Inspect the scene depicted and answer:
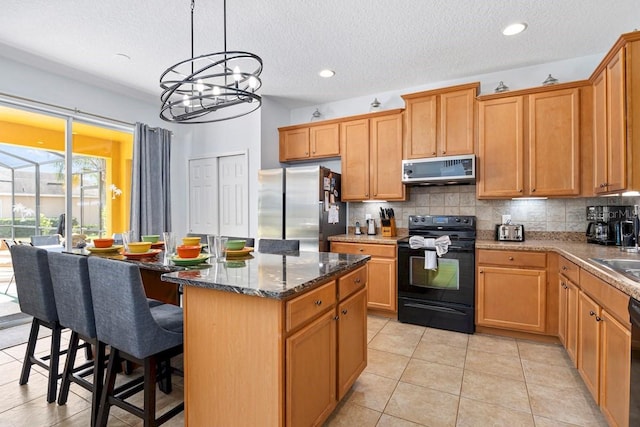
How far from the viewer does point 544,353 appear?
273 centimetres

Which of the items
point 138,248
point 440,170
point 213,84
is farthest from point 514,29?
point 138,248

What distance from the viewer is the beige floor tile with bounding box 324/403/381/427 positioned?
1.83 meters

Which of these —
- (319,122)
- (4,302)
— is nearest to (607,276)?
(319,122)

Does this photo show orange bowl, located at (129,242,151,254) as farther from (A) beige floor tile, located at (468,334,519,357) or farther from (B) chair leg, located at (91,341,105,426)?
(A) beige floor tile, located at (468,334,519,357)

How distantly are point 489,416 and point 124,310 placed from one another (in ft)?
6.97

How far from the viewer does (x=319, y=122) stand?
4.24m

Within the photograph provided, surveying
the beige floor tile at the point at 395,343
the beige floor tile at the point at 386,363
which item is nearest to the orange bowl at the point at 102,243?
the beige floor tile at the point at 386,363

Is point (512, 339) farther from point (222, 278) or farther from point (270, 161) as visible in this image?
point (270, 161)

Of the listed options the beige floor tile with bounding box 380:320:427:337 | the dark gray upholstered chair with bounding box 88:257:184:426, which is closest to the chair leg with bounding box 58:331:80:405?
the dark gray upholstered chair with bounding box 88:257:184:426

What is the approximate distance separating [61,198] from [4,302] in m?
1.24

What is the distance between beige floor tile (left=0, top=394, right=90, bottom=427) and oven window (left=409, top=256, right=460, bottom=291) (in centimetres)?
285

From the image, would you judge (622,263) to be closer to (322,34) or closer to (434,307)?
(434,307)

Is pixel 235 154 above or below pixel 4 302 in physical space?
above

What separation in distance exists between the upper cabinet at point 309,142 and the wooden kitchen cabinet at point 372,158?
118 mm
